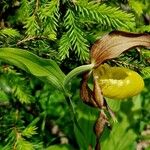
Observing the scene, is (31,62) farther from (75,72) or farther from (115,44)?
(115,44)

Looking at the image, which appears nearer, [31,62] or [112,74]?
[31,62]

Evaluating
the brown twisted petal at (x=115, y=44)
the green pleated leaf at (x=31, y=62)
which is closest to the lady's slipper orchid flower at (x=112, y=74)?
the brown twisted petal at (x=115, y=44)

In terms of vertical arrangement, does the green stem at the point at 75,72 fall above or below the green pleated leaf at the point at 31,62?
below

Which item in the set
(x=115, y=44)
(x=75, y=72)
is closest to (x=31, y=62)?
(x=75, y=72)

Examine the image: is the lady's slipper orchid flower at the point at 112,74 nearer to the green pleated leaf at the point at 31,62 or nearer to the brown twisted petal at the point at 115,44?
the brown twisted petal at the point at 115,44

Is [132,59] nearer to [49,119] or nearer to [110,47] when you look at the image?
[110,47]

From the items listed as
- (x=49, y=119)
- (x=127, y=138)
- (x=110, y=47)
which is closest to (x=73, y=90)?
(x=49, y=119)
